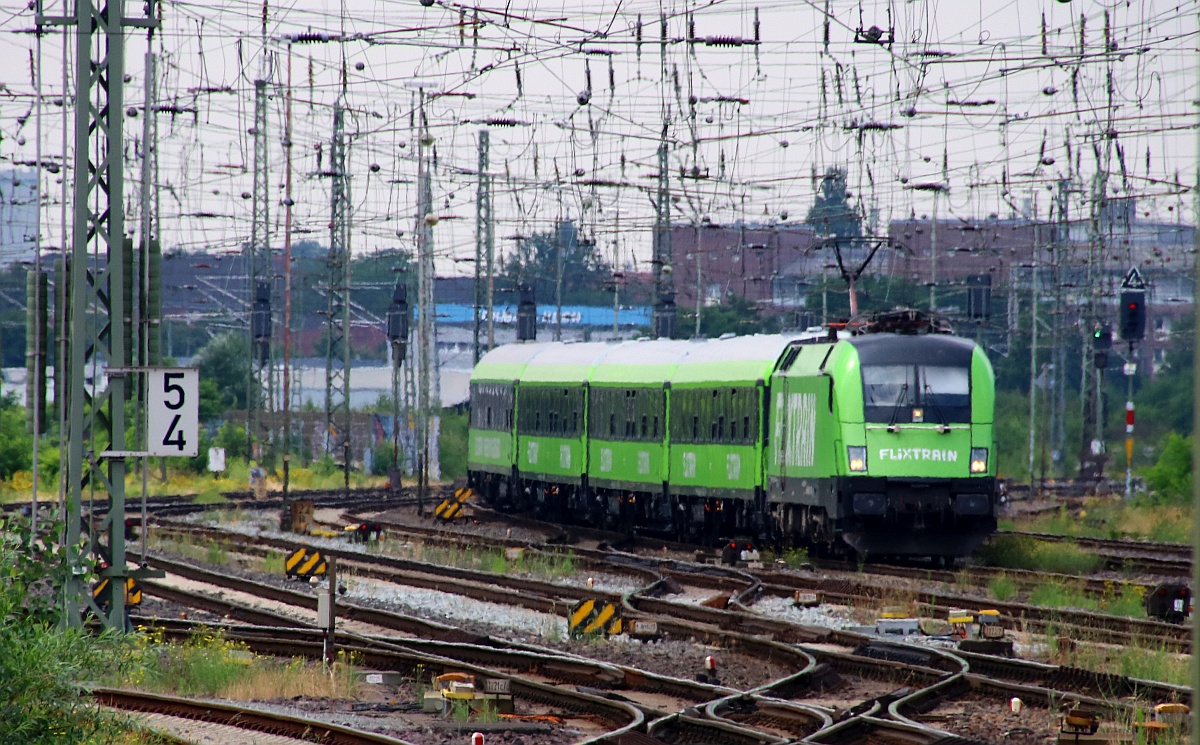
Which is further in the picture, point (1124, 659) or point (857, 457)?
point (857, 457)

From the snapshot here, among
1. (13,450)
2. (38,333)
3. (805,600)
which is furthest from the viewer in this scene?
(13,450)

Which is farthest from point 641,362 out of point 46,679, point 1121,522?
point 46,679

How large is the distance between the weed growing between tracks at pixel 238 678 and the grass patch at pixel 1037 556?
43.3 feet

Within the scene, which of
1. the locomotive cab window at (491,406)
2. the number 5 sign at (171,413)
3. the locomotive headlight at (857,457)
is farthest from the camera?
the locomotive cab window at (491,406)

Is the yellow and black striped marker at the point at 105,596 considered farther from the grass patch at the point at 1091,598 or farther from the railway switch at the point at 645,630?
the grass patch at the point at 1091,598

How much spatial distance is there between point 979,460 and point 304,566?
9.52 metres

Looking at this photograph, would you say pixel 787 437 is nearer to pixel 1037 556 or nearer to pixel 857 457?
pixel 857 457

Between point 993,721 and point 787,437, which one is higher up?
point 787,437

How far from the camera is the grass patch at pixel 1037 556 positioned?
24.7m

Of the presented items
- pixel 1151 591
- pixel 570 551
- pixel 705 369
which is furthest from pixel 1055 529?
pixel 1151 591

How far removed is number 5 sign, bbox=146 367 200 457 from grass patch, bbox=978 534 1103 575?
14817 mm

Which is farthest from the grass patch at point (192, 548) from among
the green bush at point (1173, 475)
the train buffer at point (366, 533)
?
the green bush at point (1173, 475)

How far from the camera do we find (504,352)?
4106 centimetres

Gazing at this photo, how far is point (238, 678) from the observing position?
45.6 feet
